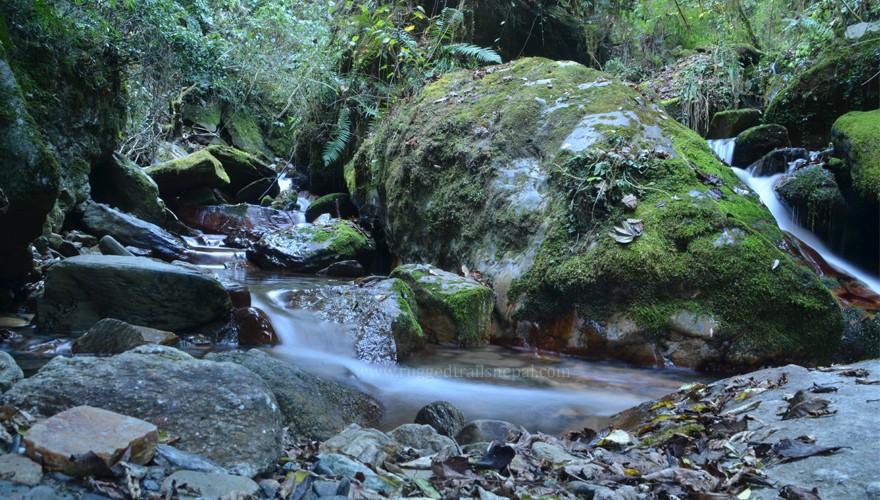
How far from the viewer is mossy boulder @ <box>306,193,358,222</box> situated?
1138 cm

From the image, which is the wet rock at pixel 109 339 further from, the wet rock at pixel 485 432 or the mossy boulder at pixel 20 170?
the wet rock at pixel 485 432

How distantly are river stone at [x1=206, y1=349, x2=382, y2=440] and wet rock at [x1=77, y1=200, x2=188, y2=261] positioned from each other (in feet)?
17.4

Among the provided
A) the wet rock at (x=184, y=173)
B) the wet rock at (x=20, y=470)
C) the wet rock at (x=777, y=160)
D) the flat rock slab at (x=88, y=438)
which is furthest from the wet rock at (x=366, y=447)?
the wet rock at (x=184, y=173)

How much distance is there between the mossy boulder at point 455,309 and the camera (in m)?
5.24

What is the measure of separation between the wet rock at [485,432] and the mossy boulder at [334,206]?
339 inches

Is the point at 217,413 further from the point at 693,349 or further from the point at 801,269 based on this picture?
the point at 801,269

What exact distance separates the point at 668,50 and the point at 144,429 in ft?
47.6

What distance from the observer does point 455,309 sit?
5.23m

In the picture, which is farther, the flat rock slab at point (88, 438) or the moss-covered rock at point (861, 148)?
the moss-covered rock at point (861, 148)

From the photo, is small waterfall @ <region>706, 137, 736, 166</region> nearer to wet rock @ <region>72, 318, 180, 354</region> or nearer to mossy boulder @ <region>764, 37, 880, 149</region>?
mossy boulder @ <region>764, 37, 880, 149</region>

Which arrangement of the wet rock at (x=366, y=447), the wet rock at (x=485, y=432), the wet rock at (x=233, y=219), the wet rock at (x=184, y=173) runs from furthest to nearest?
the wet rock at (x=233, y=219)
the wet rock at (x=184, y=173)
the wet rock at (x=485, y=432)
the wet rock at (x=366, y=447)

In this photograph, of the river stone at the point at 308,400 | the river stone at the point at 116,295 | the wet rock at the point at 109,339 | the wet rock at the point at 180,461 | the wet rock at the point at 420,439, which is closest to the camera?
the wet rock at the point at 180,461

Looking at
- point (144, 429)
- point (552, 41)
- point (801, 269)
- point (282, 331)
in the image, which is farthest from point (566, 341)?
point (552, 41)

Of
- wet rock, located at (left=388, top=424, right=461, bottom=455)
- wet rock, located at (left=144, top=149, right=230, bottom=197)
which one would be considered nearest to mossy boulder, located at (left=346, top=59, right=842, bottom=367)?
wet rock, located at (left=388, top=424, right=461, bottom=455)
